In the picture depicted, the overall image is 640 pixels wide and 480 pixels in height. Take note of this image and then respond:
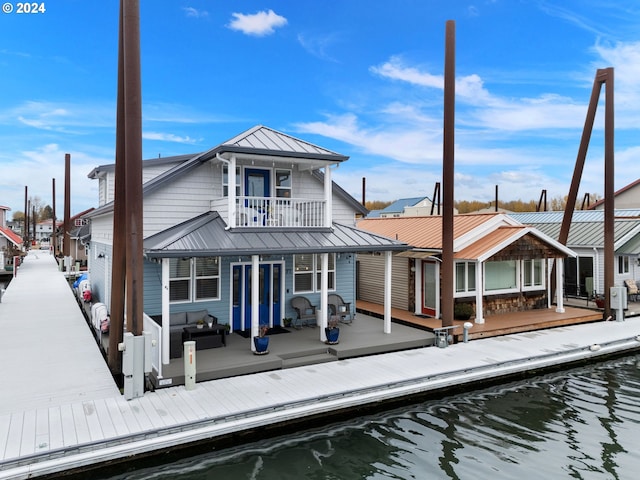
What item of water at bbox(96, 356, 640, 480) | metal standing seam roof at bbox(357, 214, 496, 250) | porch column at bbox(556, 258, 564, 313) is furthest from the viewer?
porch column at bbox(556, 258, 564, 313)

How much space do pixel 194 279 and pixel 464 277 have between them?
8.98 meters

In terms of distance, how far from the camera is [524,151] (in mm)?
42969

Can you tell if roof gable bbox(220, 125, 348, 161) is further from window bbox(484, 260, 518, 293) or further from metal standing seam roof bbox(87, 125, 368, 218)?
window bbox(484, 260, 518, 293)

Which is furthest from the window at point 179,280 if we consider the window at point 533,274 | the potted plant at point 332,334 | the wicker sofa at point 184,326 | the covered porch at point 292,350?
the window at point 533,274

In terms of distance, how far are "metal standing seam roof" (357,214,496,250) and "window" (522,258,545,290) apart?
270 cm

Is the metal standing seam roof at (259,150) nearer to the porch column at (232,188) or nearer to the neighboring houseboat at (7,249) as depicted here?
the porch column at (232,188)

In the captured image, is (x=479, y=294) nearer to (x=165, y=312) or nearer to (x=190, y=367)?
(x=190, y=367)

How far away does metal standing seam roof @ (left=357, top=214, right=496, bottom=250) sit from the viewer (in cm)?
1530

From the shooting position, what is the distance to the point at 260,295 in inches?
507

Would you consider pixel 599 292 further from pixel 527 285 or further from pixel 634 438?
pixel 634 438

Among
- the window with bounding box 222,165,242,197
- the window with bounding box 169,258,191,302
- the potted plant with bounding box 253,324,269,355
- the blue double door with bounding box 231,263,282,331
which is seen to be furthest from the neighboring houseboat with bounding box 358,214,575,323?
the window with bounding box 169,258,191,302

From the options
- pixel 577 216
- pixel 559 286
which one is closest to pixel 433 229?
pixel 559 286

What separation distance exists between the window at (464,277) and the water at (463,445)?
5580 mm

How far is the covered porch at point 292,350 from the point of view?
360 inches
